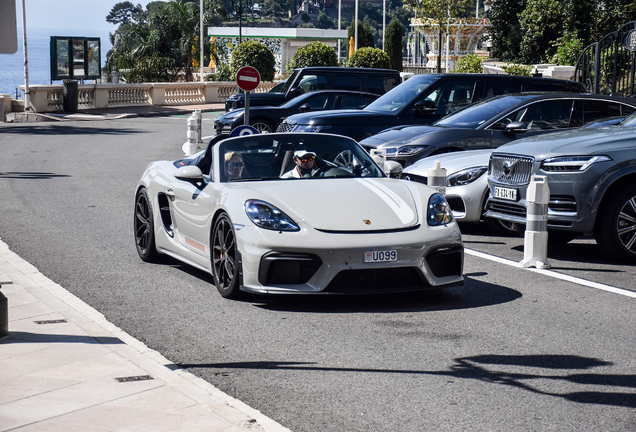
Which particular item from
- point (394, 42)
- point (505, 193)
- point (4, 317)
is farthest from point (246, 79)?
point (394, 42)

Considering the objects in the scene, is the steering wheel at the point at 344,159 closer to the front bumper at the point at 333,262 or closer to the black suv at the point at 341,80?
the front bumper at the point at 333,262

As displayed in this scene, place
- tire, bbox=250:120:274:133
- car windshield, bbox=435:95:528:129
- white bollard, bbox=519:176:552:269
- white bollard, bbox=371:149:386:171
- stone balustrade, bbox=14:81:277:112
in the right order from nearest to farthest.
A: white bollard, bbox=519:176:552:269 → white bollard, bbox=371:149:386:171 → car windshield, bbox=435:95:528:129 → tire, bbox=250:120:274:133 → stone balustrade, bbox=14:81:277:112

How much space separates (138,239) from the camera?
9242 mm

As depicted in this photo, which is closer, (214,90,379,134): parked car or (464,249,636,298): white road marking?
(464,249,636,298): white road marking

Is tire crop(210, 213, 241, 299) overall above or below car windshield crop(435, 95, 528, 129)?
below

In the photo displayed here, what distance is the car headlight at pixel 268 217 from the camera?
272 inches

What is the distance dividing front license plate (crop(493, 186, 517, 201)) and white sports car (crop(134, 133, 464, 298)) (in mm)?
2113

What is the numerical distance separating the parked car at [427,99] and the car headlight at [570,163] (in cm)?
579

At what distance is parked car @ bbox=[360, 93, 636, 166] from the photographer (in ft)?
41.0

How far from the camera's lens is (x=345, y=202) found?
7.18 m

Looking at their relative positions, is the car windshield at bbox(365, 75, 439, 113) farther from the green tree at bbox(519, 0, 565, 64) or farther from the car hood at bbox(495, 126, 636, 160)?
the green tree at bbox(519, 0, 565, 64)

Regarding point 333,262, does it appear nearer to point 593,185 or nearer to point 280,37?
point 593,185

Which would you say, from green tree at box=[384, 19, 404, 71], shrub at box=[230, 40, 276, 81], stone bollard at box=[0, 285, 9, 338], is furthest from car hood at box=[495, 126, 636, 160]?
green tree at box=[384, 19, 404, 71]

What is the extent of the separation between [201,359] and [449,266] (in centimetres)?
241
